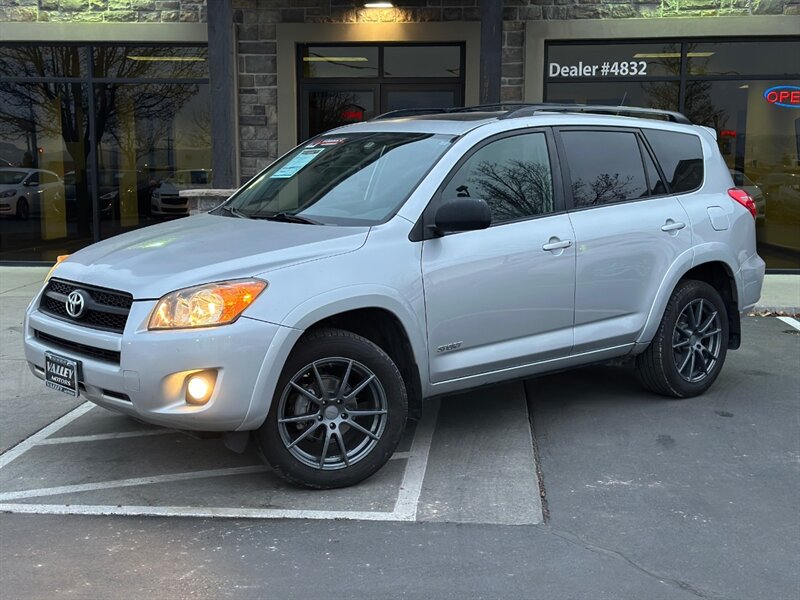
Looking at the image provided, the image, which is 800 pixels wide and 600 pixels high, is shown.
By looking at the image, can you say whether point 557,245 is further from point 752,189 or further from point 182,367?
point 752,189

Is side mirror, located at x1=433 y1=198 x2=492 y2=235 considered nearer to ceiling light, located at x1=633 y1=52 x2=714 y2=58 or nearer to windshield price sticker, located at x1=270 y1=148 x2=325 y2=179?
windshield price sticker, located at x1=270 y1=148 x2=325 y2=179

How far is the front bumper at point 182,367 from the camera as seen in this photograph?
3787mm

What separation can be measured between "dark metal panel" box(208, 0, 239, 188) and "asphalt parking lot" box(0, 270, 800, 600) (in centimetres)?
496

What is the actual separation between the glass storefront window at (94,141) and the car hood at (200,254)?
25.0ft

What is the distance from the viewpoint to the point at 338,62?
1180cm

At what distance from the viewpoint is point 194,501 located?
4199mm

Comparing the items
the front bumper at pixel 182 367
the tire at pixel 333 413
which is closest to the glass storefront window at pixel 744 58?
the tire at pixel 333 413

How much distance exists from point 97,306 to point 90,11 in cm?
898

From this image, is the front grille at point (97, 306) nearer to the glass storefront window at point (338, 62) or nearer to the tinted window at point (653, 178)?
the tinted window at point (653, 178)

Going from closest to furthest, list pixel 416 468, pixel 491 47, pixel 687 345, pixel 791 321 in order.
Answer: pixel 416 468, pixel 687 345, pixel 791 321, pixel 491 47

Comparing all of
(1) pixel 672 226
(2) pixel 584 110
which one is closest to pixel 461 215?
(2) pixel 584 110

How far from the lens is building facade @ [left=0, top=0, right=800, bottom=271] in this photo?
11.2 m

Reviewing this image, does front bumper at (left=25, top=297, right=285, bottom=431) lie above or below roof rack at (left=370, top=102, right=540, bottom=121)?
below

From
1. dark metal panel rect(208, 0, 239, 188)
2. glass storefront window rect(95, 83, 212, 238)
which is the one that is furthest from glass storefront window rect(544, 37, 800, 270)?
glass storefront window rect(95, 83, 212, 238)
